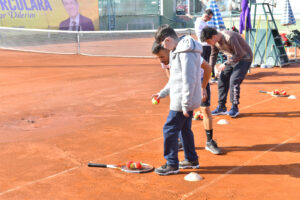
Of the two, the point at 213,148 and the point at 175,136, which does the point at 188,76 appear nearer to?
the point at 175,136

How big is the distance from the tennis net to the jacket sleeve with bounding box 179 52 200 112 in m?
17.3

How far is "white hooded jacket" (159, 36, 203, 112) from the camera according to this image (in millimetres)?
4723

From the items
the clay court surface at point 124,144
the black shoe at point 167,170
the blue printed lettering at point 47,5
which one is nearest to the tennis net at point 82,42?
the blue printed lettering at point 47,5

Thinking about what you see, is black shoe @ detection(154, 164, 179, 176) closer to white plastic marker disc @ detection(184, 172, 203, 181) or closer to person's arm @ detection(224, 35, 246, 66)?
white plastic marker disc @ detection(184, 172, 203, 181)

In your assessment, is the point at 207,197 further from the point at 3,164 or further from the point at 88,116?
the point at 88,116

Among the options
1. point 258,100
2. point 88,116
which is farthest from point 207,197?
point 258,100

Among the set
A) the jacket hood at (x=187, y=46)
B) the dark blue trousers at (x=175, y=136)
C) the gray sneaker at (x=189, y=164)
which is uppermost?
the jacket hood at (x=187, y=46)

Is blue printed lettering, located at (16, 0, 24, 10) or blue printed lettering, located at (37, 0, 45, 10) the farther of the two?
blue printed lettering, located at (37, 0, 45, 10)

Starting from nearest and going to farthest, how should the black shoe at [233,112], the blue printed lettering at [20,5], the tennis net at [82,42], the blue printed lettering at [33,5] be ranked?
the black shoe at [233,112] → the tennis net at [82,42] → the blue printed lettering at [20,5] → the blue printed lettering at [33,5]

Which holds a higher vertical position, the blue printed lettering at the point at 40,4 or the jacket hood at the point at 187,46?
the blue printed lettering at the point at 40,4

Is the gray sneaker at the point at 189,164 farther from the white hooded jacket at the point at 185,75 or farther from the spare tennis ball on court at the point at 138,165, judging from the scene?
the white hooded jacket at the point at 185,75

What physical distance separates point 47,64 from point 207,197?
15.9 m

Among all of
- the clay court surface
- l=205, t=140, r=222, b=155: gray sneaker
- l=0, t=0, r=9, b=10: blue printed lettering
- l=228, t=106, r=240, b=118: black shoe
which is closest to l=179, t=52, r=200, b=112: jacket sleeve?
the clay court surface

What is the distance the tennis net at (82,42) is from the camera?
77.8 ft
